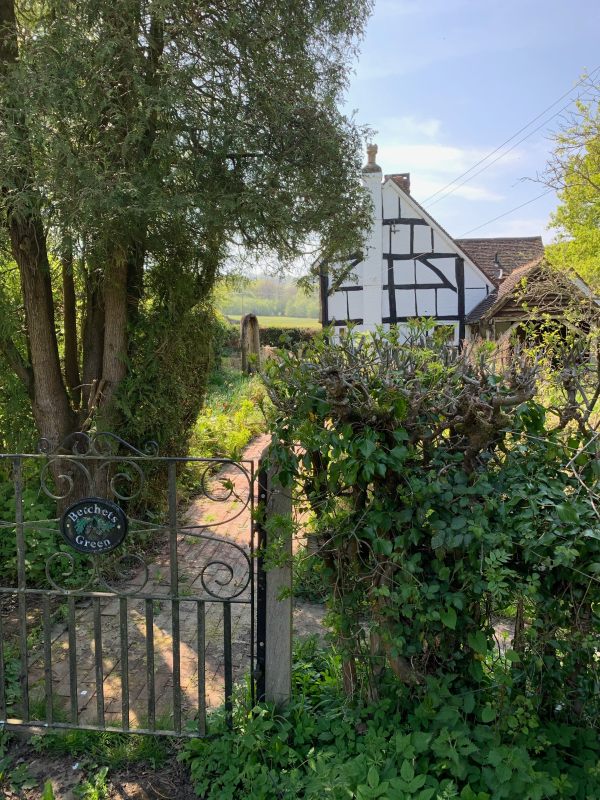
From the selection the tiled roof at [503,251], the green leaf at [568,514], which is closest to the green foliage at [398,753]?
the green leaf at [568,514]

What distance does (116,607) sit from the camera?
4.20m

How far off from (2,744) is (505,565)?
2440 millimetres

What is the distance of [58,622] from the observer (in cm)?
394

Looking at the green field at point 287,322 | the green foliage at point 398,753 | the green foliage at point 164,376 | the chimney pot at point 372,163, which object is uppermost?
the chimney pot at point 372,163

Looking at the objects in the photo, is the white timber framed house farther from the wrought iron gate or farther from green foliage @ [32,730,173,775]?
green foliage @ [32,730,173,775]

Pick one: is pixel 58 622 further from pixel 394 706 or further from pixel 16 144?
pixel 16 144

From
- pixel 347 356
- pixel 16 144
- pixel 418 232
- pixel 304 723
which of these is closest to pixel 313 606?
pixel 304 723

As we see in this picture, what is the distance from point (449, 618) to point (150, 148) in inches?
130

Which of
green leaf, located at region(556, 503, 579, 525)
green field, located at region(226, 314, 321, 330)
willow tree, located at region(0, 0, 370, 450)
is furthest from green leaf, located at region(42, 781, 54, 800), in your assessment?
green field, located at region(226, 314, 321, 330)

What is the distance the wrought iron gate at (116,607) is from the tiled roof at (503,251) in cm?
1493

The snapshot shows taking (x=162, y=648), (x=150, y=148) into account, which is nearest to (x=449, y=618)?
(x=162, y=648)

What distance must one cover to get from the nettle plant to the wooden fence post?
237mm

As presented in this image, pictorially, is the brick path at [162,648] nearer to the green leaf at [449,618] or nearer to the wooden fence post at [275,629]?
the wooden fence post at [275,629]

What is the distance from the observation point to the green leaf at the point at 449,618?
79.1 inches
